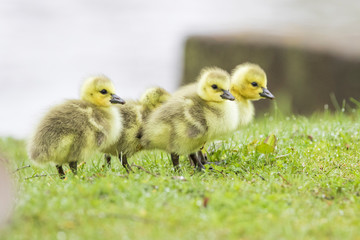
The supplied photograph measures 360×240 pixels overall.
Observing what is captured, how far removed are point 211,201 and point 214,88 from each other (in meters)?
1.47

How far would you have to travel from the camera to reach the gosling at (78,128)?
4.38m

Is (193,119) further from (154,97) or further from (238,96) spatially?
(238,96)

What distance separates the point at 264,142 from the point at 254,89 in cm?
70

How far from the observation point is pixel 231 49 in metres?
9.93

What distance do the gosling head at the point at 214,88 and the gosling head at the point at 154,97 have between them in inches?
14.9

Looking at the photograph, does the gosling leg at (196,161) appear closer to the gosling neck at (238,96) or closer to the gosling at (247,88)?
the gosling at (247,88)

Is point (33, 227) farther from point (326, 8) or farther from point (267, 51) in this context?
point (326, 8)

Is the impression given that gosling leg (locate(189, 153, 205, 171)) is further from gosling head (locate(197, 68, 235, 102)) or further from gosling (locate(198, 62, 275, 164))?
gosling (locate(198, 62, 275, 164))

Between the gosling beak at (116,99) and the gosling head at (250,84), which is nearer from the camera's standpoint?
the gosling beak at (116,99)

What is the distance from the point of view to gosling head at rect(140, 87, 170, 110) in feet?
16.3

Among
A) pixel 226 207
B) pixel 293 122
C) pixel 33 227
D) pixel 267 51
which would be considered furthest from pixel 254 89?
pixel 267 51

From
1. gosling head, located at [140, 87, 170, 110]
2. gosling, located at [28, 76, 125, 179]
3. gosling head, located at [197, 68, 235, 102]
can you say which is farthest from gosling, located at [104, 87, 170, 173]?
gosling head, located at [197, 68, 235, 102]

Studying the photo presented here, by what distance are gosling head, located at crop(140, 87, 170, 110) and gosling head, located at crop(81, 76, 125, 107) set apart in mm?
339

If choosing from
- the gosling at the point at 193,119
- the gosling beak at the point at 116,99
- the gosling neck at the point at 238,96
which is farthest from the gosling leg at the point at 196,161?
the gosling neck at the point at 238,96
